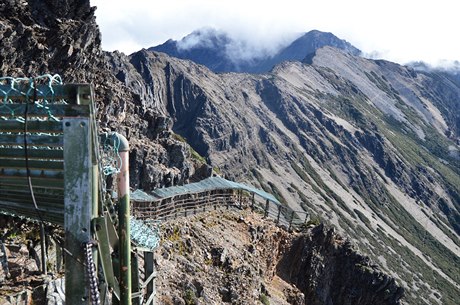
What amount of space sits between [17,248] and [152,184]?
39141 mm

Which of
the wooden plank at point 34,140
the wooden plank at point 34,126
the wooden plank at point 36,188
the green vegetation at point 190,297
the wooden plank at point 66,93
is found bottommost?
the green vegetation at point 190,297

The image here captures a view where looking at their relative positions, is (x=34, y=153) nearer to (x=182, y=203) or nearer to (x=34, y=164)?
(x=34, y=164)

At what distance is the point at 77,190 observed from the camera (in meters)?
4.95

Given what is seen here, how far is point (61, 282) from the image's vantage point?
1106cm

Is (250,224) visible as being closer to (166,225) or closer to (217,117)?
(166,225)

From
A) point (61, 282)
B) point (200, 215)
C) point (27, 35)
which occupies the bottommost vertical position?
point (200, 215)

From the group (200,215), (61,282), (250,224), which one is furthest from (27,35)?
(61,282)

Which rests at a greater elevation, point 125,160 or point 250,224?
point 125,160

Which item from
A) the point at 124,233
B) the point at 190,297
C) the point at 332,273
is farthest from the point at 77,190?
the point at 332,273

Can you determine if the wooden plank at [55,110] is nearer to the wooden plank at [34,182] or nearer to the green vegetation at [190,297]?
the wooden plank at [34,182]

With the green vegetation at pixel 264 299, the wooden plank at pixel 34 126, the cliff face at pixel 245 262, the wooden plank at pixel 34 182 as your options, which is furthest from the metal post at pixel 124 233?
the green vegetation at pixel 264 299

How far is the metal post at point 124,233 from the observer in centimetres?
614

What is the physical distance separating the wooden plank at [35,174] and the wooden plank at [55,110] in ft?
2.36

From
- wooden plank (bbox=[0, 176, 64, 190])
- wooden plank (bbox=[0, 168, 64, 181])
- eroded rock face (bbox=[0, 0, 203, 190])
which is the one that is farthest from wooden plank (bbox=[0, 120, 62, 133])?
eroded rock face (bbox=[0, 0, 203, 190])
